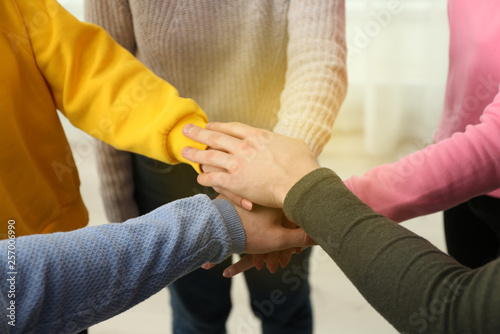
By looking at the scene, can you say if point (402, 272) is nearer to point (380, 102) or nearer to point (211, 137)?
point (211, 137)

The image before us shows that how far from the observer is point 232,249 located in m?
0.74

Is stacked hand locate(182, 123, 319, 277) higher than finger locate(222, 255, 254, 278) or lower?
higher

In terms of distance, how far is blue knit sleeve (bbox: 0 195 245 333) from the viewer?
53 cm

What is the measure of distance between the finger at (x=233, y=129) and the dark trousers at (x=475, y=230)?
441mm

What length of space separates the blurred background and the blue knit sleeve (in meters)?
0.94

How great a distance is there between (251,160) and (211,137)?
0.07m

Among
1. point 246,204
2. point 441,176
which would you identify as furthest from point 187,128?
point 441,176

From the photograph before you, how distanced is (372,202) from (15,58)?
0.55 metres

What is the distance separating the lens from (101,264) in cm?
58

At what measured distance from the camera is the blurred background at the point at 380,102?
1710 mm

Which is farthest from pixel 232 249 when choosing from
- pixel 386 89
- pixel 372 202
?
pixel 386 89

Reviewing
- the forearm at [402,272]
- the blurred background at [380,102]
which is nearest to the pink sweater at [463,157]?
the forearm at [402,272]

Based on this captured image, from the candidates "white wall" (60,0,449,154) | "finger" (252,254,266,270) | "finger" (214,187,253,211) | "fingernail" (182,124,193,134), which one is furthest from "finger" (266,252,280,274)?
"white wall" (60,0,449,154)

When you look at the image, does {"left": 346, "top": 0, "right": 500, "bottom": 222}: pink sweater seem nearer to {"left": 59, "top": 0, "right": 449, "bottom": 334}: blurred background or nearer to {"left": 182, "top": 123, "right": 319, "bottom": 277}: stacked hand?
{"left": 182, "top": 123, "right": 319, "bottom": 277}: stacked hand
